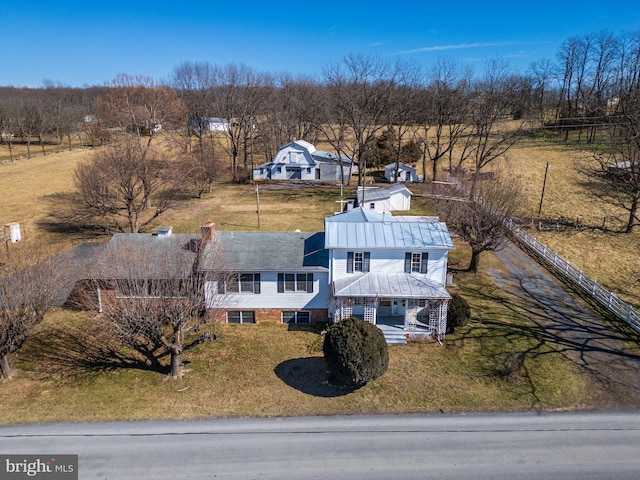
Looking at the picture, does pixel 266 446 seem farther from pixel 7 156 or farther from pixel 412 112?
pixel 7 156

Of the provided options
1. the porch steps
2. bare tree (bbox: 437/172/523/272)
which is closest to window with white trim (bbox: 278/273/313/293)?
the porch steps

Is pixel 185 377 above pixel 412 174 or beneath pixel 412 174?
beneath

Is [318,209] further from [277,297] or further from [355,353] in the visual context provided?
[355,353]

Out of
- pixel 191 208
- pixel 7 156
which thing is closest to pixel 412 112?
pixel 191 208

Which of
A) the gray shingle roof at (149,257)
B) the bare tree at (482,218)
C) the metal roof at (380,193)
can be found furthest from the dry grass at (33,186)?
the bare tree at (482,218)

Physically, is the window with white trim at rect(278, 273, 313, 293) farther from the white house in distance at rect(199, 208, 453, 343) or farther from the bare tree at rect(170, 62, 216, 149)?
the bare tree at rect(170, 62, 216, 149)
